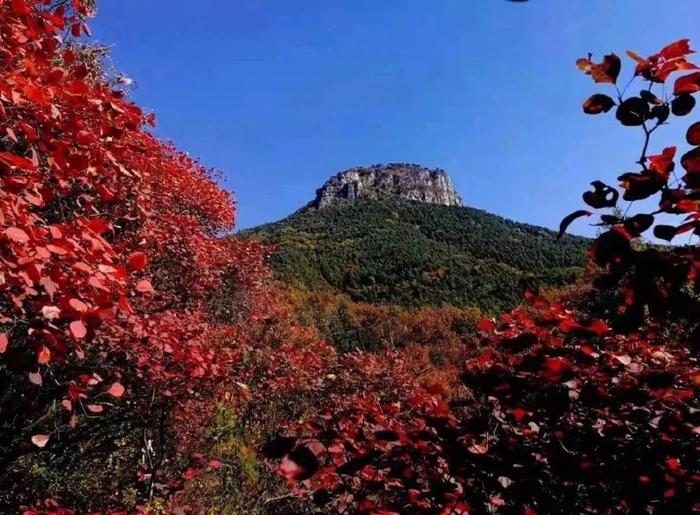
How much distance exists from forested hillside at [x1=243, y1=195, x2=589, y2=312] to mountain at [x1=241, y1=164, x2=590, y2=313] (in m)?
0.16

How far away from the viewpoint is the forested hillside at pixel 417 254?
61281 mm

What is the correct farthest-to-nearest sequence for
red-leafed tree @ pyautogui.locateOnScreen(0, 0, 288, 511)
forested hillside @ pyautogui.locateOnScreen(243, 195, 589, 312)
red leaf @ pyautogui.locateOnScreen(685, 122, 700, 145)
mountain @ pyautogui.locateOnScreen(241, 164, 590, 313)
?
mountain @ pyautogui.locateOnScreen(241, 164, 590, 313) → forested hillside @ pyautogui.locateOnScreen(243, 195, 589, 312) → red-leafed tree @ pyautogui.locateOnScreen(0, 0, 288, 511) → red leaf @ pyautogui.locateOnScreen(685, 122, 700, 145)

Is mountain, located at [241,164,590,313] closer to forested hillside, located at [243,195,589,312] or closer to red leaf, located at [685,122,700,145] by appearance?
forested hillside, located at [243,195,589,312]

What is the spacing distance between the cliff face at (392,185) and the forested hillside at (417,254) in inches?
289

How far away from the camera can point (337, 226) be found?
9581cm

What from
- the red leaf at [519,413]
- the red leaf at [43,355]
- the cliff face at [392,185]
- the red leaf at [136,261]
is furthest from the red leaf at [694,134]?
the cliff face at [392,185]

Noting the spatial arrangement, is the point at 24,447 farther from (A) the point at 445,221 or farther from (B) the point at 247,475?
(A) the point at 445,221

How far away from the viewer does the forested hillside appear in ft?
201

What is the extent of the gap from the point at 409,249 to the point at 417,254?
274 cm

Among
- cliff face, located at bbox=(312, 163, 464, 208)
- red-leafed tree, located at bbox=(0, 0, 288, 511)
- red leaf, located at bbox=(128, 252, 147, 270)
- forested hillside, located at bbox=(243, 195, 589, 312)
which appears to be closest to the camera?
red-leafed tree, located at bbox=(0, 0, 288, 511)

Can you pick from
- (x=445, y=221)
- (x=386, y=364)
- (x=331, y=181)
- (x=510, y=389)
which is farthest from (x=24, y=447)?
(x=331, y=181)

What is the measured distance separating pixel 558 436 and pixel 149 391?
4243mm

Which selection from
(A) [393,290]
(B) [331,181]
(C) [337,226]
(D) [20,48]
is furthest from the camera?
(B) [331,181]

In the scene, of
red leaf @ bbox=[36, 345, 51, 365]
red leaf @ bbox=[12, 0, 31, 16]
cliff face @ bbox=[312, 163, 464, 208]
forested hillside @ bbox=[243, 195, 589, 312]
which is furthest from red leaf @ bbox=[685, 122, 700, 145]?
cliff face @ bbox=[312, 163, 464, 208]
